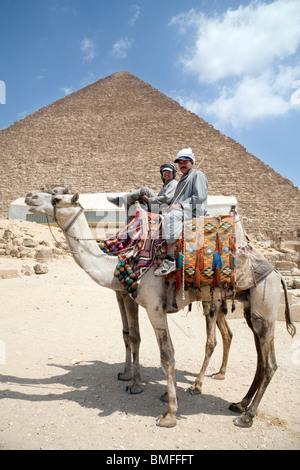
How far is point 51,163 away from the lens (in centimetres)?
7200

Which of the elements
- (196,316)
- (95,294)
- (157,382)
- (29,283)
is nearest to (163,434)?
(157,382)

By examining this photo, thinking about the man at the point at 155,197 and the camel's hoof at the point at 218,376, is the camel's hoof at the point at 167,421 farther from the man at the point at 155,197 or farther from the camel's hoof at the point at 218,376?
the man at the point at 155,197

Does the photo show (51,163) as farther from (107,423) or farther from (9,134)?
(107,423)

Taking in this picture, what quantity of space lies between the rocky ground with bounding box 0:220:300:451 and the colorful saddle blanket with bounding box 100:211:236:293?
111cm

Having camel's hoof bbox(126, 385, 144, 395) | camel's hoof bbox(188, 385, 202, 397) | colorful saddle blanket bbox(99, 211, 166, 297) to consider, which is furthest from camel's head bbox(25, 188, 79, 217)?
camel's hoof bbox(188, 385, 202, 397)

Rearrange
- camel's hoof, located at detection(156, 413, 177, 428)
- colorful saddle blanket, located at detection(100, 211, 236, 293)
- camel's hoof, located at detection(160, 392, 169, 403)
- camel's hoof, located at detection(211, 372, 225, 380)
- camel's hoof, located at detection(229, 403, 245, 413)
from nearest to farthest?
camel's hoof, located at detection(156, 413, 177, 428)
colorful saddle blanket, located at detection(100, 211, 236, 293)
camel's hoof, located at detection(229, 403, 245, 413)
camel's hoof, located at detection(160, 392, 169, 403)
camel's hoof, located at detection(211, 372, 225, 380)

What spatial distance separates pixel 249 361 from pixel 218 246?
2.14 meters

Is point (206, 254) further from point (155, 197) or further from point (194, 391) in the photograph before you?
point (194, 391)

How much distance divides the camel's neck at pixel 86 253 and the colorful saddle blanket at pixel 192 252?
11 cm

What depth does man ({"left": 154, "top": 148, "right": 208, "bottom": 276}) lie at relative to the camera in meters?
2.65

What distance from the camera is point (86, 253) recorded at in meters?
2.82

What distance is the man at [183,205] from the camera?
8.70 feet

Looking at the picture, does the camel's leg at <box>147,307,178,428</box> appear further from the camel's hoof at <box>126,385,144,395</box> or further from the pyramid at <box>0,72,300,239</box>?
the pyramid at <box>0,72,300,239</box>

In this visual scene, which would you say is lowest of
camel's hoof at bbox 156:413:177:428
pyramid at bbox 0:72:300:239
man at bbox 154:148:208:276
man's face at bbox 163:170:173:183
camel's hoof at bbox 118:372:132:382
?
camel's hoof at bbox 118:372:132:382
